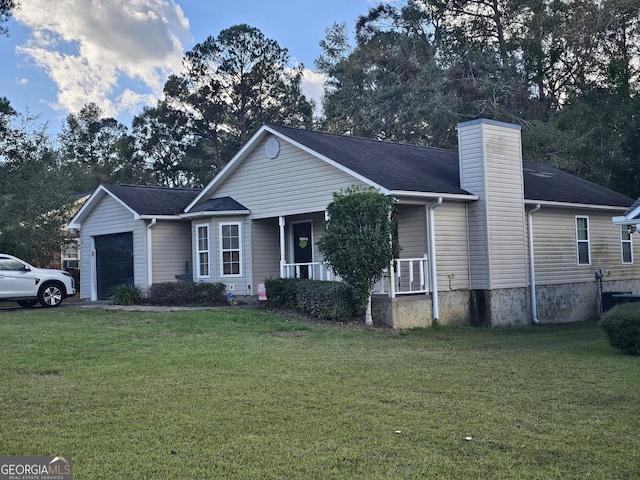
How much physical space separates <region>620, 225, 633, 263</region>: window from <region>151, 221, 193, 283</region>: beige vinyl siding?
13.1 meters

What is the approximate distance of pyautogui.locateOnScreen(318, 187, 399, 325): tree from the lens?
Result: 45.0 ft

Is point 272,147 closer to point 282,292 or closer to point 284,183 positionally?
point 284,183

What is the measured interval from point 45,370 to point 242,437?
412cm

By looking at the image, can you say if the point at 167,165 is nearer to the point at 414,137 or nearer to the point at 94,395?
the point at 414,137

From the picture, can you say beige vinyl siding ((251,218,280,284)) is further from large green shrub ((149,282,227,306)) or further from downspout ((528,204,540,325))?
downspout ((528,204,540,325))

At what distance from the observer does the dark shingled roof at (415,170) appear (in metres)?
15.6

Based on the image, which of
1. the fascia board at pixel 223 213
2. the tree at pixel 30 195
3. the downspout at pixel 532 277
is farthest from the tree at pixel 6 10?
the downspout at pixel 532 277

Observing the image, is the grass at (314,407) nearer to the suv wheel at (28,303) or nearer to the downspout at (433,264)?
the downspout at (433,264)

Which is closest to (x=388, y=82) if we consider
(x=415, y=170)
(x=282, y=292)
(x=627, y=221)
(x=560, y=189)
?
(x=560, y=189)

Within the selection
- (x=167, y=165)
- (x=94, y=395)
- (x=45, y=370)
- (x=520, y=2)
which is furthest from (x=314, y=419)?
(x=167, y=165)

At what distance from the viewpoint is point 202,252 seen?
767 inches

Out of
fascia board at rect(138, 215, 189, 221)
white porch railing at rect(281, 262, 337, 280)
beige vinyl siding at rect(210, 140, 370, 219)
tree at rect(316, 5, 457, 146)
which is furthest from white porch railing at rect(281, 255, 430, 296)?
tree at rect(316, 5, 457, 146)

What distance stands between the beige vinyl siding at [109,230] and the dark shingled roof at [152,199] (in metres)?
0.35

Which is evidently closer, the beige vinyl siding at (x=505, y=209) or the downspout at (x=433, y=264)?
the downspout at (x=433, y=264)
